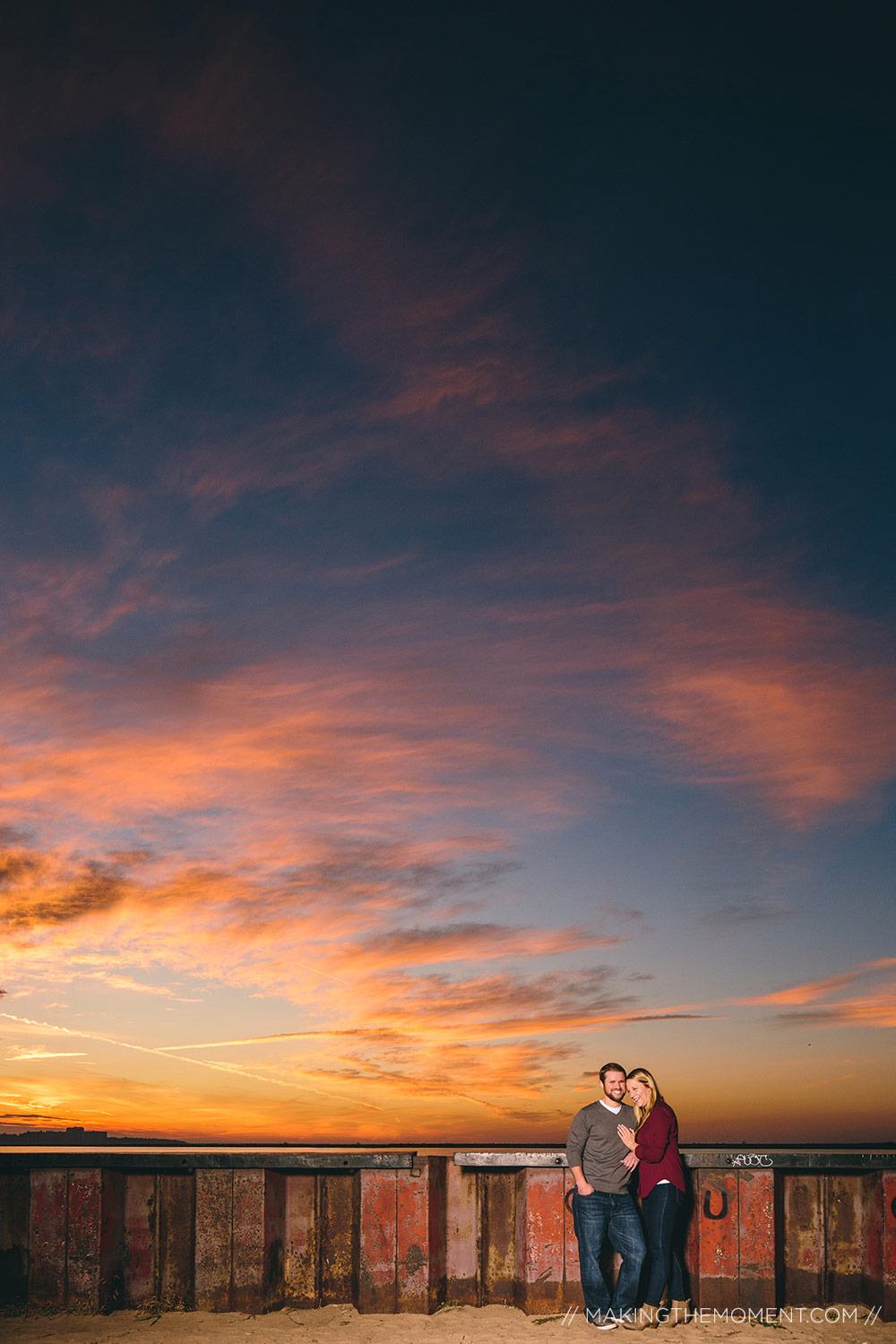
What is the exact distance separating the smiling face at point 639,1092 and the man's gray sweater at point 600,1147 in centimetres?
19

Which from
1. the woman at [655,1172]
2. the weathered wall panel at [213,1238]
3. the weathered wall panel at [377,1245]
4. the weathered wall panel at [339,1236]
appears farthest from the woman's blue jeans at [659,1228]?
the weathered wall panel at [213,1238]

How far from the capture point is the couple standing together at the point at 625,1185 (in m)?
9.31

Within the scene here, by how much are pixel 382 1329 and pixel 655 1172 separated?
269cm

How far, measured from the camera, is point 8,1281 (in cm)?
1023

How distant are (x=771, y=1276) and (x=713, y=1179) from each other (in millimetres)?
972

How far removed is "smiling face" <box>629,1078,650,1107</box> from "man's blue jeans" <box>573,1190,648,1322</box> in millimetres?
846

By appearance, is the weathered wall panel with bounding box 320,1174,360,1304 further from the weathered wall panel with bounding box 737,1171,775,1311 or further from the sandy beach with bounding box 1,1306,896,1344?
the weathered wall panel with bounding box 737,1171,775,1311

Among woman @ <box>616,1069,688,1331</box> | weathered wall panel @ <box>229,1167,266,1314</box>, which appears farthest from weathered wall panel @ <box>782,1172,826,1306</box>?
weathered wall panel @ <box>229,1167,266,1314</box>

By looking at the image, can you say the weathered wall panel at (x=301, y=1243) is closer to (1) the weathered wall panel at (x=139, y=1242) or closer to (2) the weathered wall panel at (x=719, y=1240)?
(1) the weathered wall panel at (x=139, y=1242)

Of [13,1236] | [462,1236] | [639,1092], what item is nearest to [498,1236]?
[462,1236]

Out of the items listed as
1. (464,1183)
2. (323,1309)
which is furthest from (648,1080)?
(323,1309)

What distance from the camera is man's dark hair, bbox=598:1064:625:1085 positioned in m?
9.38

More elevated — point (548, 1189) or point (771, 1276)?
point (548, 1189)

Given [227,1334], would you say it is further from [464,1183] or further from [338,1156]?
[464,1183]
